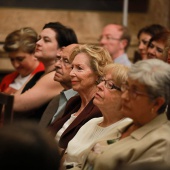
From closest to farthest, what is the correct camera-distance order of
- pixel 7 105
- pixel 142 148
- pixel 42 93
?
1. pixel 142 148
2. pixel 7 105
3. pixel 42 93

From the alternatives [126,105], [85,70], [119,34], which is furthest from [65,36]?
[126,105]

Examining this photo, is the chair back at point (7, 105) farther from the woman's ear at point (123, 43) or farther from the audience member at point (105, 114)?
the woman's ear at point (123, 43)

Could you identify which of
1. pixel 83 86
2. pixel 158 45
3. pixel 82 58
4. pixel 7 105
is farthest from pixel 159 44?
pixel 7 105

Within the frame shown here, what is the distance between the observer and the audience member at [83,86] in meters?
4.66

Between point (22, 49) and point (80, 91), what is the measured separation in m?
1.99

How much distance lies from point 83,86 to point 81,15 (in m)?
3.87

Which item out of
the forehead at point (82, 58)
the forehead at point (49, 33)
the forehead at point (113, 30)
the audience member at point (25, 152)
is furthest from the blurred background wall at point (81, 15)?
the audience member at point (25, 152)

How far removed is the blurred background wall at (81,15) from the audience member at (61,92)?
10.2 ft

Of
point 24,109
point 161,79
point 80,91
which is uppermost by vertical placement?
point 161,79

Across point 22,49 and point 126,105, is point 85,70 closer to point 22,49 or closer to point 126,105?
point 126,105

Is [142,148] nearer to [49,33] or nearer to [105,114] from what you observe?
[105,114]

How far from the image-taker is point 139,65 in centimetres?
370

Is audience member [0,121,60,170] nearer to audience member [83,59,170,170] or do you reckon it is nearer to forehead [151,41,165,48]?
audience member [83,59,170,170]

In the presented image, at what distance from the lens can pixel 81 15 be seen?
8.57m
